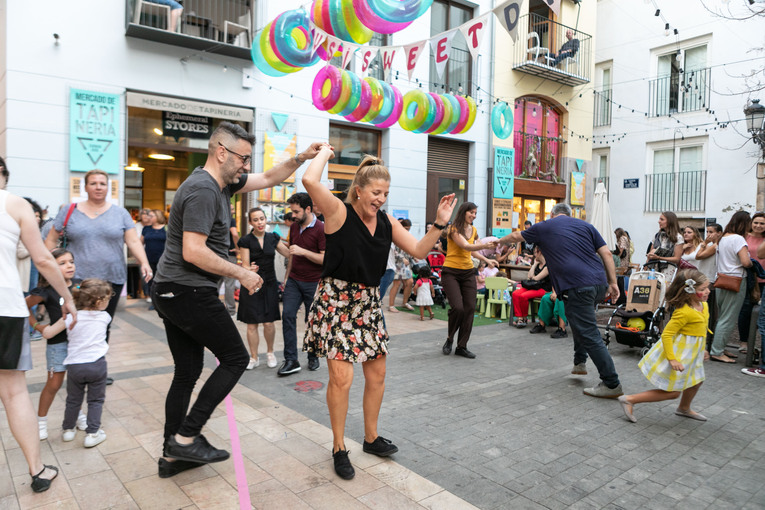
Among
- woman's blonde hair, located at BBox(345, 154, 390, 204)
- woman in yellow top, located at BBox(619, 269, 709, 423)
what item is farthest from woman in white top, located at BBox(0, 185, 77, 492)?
woman in yellow top, located at BBox(619, 269, 709, 423)

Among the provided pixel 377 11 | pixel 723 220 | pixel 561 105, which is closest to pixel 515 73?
pixel 561 105

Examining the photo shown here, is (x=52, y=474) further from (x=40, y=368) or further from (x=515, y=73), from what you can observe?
(x=515, y=73)

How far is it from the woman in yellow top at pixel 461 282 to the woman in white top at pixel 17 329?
15.4 feet

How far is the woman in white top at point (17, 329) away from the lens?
9.71 ft

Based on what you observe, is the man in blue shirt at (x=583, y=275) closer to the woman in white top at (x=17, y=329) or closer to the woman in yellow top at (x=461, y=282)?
the woman in yellow top at (x=461, y=282)

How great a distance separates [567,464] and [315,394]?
2.36m

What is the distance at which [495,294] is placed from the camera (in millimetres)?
10094

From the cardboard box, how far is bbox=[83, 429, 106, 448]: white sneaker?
6.31 m

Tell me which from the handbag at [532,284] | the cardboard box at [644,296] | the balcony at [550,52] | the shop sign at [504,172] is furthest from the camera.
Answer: the balcony at [550,52]

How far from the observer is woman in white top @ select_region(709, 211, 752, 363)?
6.83m

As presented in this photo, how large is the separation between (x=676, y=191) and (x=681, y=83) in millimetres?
3655

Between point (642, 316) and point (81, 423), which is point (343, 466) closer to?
point (81, 423)

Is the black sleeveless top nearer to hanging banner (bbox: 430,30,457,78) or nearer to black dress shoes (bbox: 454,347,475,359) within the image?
black dress shoes (bbox: 454,347,475,359)

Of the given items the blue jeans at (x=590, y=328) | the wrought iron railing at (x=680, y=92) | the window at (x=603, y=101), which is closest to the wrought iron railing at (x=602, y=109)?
the window at (x=603, y=101)
